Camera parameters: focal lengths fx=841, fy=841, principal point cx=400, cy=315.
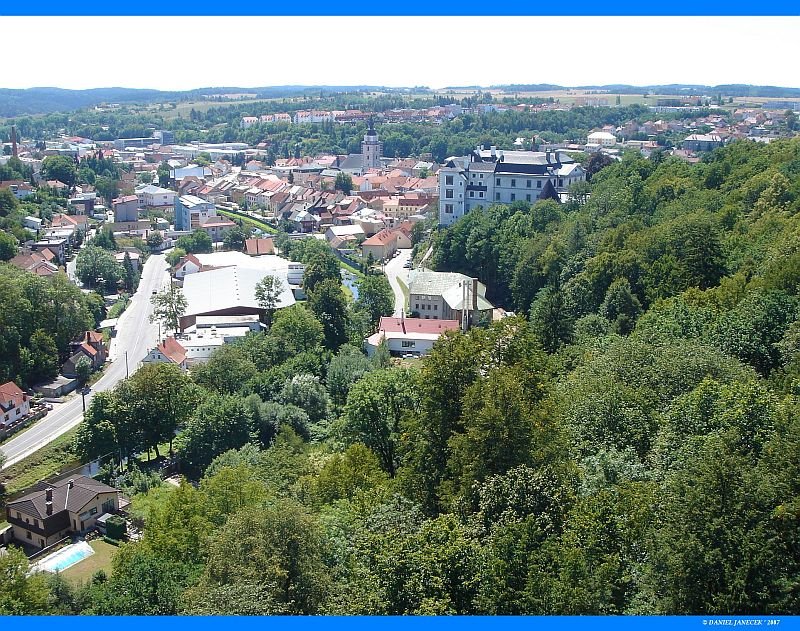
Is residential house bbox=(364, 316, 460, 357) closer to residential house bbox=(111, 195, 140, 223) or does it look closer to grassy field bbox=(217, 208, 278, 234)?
grassy field bbox=(217, 208, 278, 234)

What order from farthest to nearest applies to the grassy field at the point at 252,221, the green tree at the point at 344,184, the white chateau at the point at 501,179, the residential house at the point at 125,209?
the green tree at the point at 344,184
the grassy field at the point at 252,221
the residential house at the point at 125,209
the white chateau at the point at 501,179

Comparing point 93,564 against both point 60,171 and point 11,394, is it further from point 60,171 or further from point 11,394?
point 60,171

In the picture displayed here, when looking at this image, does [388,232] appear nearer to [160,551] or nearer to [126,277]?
[126,277]

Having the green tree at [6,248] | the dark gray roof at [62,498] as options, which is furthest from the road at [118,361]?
the green tree at [6,248]

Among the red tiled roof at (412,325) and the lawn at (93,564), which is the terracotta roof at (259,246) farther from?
the lawn at (93,564)

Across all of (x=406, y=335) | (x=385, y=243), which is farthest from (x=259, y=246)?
(x=406, y=335)

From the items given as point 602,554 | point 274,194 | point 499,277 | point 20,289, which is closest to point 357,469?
point 602,554

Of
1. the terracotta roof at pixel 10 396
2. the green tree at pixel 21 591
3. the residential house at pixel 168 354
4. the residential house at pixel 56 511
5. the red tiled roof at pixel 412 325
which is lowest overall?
the residential house at pixel 56 511
